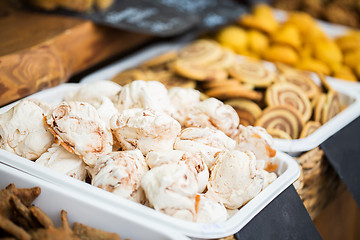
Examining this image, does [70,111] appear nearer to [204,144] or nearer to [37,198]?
[37,198]

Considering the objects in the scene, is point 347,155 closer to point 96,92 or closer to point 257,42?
point 96,92

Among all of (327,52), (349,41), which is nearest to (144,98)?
(327,52)

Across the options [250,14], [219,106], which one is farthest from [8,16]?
[250,14]

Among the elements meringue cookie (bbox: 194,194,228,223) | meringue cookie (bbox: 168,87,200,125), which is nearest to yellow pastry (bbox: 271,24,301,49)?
meringue cookie (bbox: 168,87,200,125)

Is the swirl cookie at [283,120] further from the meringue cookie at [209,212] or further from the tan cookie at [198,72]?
the meringue cookie at [209,212]

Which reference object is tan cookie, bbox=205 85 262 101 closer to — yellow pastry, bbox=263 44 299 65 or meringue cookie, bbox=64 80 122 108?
meringue cookie, bbox=64 80 122 108

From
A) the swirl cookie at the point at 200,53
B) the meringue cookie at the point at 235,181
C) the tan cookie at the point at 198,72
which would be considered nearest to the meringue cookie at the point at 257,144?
the meringue cookie at the point at 235,181

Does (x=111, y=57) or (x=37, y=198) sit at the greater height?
(x=37, y=198)
